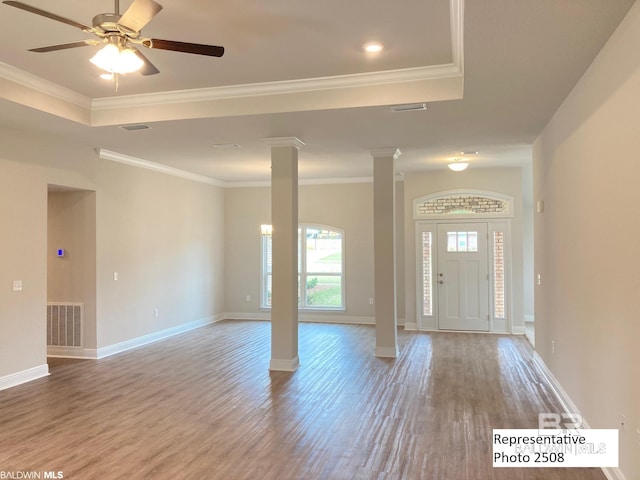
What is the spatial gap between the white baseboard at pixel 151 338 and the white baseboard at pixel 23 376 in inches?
35.0

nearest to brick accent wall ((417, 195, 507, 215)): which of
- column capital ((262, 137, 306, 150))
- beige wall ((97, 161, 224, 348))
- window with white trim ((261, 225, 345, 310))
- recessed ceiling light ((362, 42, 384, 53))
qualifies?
window with white trim ((261, 225, 345, 310))

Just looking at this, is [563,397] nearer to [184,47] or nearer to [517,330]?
[517,330]

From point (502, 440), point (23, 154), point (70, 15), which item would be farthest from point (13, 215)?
point (502, 440)

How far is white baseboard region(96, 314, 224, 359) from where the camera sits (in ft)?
21.1

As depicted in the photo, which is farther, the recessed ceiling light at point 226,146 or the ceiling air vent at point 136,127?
the recessed ceiling light at point 226,146

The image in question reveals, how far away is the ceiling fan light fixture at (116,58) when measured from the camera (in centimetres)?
266

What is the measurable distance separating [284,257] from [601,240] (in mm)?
3420

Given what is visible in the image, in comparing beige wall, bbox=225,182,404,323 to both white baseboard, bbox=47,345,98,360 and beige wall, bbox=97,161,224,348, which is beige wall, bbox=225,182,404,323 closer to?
beige wall, bbox=97,161,224,348

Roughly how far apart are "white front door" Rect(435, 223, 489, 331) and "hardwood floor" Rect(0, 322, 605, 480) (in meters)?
1.48

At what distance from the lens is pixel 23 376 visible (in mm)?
5156

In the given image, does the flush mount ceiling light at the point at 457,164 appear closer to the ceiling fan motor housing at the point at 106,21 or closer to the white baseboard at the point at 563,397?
the white baseboard at the point at 563,397

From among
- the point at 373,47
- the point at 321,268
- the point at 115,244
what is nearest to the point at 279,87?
the point at 373,47

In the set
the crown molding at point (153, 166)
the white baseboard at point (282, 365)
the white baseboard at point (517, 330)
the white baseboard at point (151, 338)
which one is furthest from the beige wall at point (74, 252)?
the white baseboard at point (517, 330)

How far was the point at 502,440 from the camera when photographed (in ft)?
11.6
